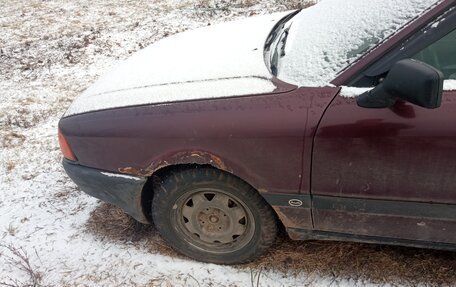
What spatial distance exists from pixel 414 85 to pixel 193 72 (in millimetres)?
1265

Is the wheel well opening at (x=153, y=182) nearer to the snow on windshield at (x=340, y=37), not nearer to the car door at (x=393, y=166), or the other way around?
the car door at (x=393, y=166)

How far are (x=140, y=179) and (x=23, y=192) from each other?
5.39 ft

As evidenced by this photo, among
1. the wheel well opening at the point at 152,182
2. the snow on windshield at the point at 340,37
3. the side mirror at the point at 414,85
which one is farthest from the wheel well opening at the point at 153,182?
the side mirror at the point at 414,85

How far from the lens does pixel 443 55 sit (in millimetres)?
1955

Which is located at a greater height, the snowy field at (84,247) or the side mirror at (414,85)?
the side mirror at (414,85)

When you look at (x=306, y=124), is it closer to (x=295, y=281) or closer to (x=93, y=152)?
(x=295, y=281)

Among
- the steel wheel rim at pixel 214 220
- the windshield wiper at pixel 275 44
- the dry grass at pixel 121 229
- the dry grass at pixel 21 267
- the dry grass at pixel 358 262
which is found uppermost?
the windshield wiper at pixel 275 44

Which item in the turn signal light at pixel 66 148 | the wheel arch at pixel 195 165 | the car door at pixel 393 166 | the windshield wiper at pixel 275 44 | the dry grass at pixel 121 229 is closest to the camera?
the car door at pixel 393 166

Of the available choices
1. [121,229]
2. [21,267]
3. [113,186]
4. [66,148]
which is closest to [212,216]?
[113,186]

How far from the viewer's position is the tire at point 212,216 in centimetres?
231

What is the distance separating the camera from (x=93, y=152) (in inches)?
96.3

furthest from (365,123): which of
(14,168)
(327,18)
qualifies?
(14,168)

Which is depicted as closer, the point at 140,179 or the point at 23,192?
the point at 140,179

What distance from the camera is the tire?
231 cm
